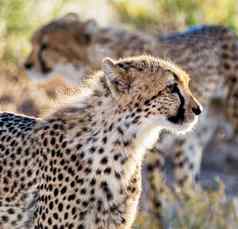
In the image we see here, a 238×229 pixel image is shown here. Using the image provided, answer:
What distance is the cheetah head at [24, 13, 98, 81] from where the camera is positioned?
774 centimetres

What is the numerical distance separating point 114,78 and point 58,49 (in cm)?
364

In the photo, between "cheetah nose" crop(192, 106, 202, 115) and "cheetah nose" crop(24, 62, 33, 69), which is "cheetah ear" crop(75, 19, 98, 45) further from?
"cheetah nose" crop(192, 106, 202, 115)

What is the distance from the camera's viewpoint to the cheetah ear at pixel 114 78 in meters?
4.26

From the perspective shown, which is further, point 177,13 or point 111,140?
point 177,13

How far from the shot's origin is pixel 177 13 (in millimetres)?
9828

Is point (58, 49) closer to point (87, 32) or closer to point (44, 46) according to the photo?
point (44, 46)

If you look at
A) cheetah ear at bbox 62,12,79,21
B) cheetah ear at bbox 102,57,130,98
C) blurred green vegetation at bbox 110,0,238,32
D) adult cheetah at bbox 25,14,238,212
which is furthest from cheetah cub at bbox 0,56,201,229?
blurred green vegetation at bbox 110,0,238,32

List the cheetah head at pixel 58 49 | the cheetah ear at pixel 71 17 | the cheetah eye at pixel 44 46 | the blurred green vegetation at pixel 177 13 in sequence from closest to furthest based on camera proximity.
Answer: the cheetah head at pixel 58 49, the cheetah eye at pixel 44 46, the cheetah ear at pixel 71 17, the blurred green vegetation at pixel 177 13

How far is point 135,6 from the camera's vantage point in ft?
32.6

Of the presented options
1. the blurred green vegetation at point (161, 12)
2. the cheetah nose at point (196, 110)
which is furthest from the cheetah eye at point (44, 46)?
the cheetah nose at point (196, 110)

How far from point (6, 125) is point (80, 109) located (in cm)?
48

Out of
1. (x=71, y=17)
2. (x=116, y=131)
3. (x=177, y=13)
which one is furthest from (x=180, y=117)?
(x=177, y=13)

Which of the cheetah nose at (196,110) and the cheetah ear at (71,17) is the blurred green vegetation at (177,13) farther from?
the cheetah nose at (196,110)

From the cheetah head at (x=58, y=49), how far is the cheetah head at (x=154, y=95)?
131 inches
